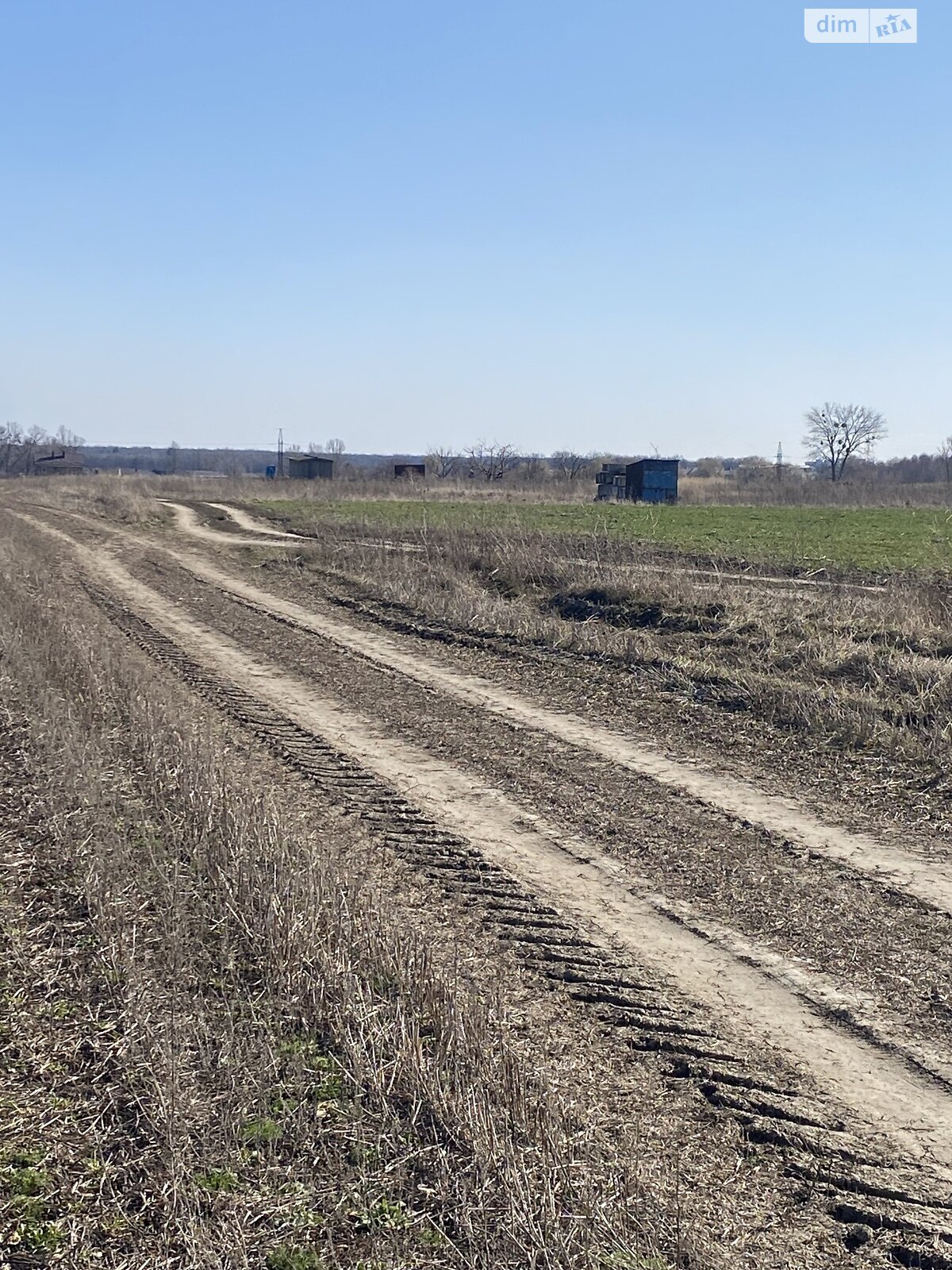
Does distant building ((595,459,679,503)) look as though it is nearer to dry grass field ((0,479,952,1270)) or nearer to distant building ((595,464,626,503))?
distant building ((595,464,626,503))

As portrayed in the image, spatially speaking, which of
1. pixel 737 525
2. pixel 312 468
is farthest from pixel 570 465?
pixel 737 525

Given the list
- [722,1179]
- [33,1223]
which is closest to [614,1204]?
[722,1179]

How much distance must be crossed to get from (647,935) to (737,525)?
97.8 ft

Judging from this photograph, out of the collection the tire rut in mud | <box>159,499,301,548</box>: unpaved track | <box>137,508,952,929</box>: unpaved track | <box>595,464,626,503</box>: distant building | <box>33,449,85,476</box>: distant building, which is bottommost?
the tire rut in mud

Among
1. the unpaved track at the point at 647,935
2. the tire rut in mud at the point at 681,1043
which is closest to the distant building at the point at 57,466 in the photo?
the unpaved track at the point at 647,935

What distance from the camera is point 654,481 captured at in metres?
61.0

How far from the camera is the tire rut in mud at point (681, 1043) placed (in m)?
3.41

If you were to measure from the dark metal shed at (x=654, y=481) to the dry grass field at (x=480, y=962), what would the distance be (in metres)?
49.4

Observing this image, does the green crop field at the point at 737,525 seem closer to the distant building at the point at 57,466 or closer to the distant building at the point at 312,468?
the distant building at the point at 312,468

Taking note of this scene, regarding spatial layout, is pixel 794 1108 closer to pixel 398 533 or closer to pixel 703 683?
pixel 703 683

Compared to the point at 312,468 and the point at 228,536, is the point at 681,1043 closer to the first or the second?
the point at 228,536

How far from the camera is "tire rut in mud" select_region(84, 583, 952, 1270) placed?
11.2 ft

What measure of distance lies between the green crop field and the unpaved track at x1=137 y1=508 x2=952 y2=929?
28.9 ft

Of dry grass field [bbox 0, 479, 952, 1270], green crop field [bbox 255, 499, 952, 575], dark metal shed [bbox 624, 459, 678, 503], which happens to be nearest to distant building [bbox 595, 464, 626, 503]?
dark metal shed [bbox 624, 459, 678, 503]
